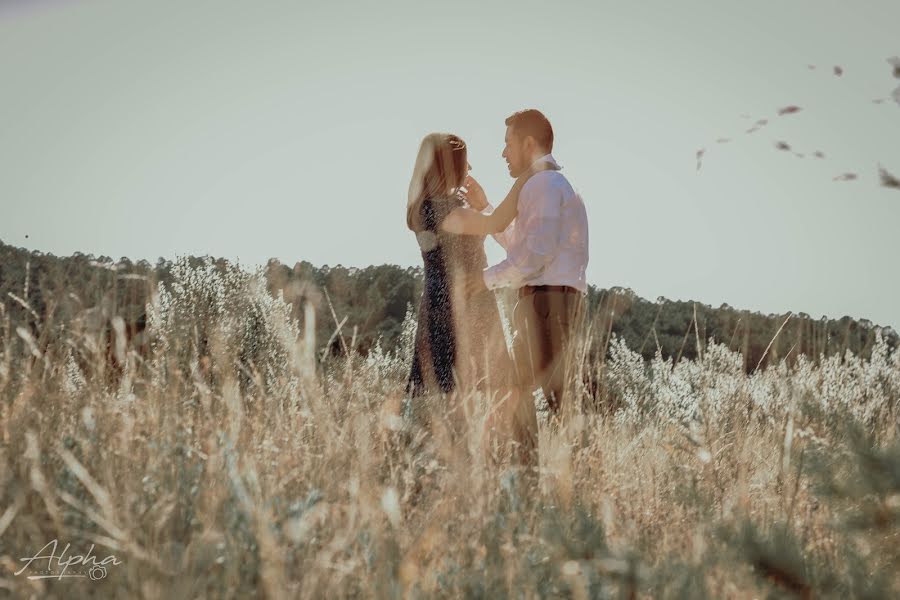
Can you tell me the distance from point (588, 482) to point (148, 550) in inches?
75.1

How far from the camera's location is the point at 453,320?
4.32 metres

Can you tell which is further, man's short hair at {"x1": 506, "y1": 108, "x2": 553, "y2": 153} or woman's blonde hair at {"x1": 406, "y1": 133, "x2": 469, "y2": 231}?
man's short hair at {"x1": 506, "y1": 108, "x2": 553, "y2": 153}

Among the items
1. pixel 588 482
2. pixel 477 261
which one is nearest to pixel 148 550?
pixel 588 482

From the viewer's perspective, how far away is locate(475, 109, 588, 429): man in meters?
4.36

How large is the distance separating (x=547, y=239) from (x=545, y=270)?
0.62 ft

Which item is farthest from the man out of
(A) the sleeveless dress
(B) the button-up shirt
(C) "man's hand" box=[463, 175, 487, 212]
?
(C) "man's hand" box=[463, 175, 487, 212]

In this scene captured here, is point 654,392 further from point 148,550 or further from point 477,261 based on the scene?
point 148,550

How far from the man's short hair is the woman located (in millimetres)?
474

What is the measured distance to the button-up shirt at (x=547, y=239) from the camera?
4359 millimetres

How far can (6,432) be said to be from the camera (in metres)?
2.82

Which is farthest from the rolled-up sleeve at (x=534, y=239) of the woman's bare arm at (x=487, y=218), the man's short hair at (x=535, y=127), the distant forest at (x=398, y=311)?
the distant forest at (x=398, y=311)

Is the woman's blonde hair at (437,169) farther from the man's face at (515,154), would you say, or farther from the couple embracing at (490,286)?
the man's face at (515,154)

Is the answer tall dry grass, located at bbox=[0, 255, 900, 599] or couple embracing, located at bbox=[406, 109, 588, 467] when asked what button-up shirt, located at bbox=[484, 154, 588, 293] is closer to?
couple embracing, located at bbox=[406, 109, 588, 467]

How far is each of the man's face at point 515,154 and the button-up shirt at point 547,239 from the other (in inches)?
4.6
